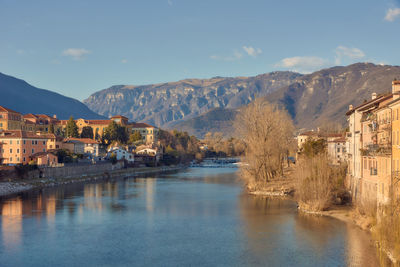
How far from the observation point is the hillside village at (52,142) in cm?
5672

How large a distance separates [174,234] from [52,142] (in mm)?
47343

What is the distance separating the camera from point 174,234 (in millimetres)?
24219

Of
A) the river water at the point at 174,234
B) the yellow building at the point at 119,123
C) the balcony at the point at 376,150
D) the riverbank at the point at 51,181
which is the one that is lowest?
the river water at the point at 174,234

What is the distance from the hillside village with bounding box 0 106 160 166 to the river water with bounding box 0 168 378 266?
20.4 m

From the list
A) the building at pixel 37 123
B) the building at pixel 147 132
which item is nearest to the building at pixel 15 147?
the building at pixel 37 123

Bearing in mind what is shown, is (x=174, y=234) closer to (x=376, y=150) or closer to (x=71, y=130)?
(x=376, y=150)

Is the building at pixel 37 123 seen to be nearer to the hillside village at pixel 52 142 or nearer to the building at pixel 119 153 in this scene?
the hillside village at pixel 52 142

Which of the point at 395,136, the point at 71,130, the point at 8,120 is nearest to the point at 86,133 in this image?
the point at 71,130

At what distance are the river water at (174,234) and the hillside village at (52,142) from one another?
2038 centimetres

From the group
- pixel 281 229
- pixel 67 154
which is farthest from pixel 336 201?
pixel 67 154

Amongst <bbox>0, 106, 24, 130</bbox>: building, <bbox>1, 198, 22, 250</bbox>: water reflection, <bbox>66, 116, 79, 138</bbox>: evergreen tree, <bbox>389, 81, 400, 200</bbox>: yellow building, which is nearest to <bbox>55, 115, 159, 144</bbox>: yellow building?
<bbox>66, 116, 79, 138</bbox>: evergreen tree

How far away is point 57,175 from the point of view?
55.2m

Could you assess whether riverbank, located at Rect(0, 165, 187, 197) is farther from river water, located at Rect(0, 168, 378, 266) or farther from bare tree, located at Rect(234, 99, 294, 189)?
bare tree, located at Rect(234, 99, 294, 189)

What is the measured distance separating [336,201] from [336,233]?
8.41 meters
